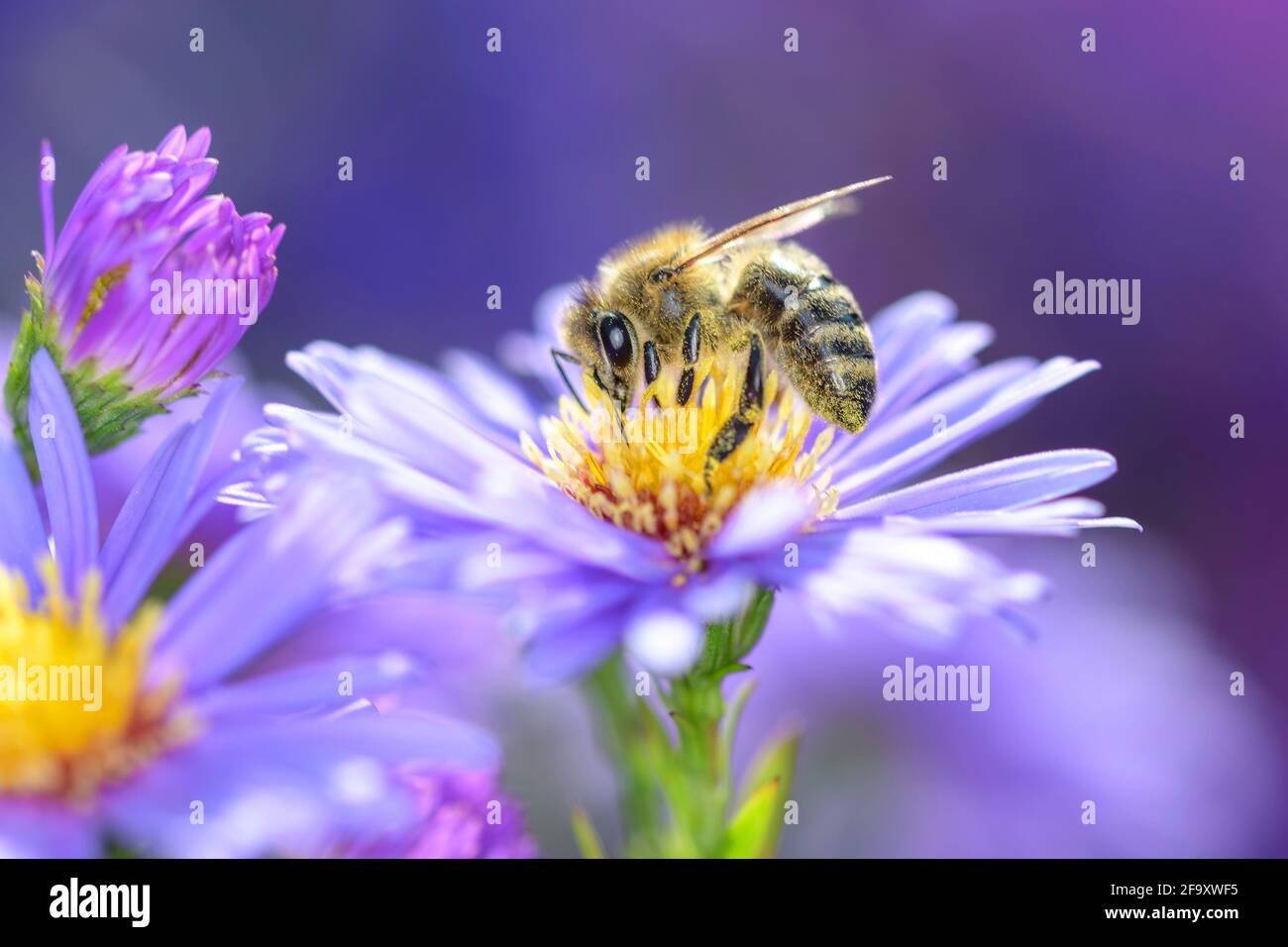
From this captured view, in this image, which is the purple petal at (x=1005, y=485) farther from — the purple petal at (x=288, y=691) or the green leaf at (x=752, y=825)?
the purple petal at (x=288, y=691)

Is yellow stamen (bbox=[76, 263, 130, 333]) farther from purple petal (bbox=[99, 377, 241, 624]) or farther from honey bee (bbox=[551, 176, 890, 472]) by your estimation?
honey bee (bbox=[551, 176, 890, 472])

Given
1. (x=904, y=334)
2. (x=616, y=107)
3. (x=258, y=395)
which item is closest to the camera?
(x=904, y=334)

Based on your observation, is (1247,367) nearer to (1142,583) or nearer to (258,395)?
(1142,583)

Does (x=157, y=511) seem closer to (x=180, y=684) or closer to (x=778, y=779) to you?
(x=180, y=684)

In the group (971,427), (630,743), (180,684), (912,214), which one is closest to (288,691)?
(180,684)
